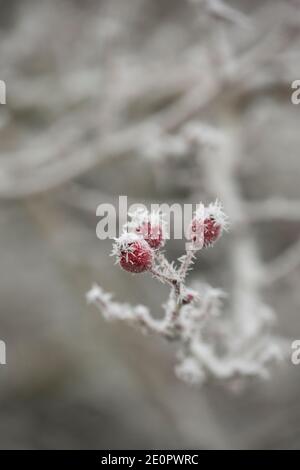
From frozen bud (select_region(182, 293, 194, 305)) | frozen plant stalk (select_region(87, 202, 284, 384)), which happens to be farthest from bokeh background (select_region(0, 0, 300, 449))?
frozen bud (select_region(182, 293, 194, 305))

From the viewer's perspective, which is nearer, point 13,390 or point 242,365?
point 242,365

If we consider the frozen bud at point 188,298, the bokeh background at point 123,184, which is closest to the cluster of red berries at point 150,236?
the frozen bud at point 188,298

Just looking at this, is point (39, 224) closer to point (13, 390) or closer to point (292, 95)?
point (292, 95)

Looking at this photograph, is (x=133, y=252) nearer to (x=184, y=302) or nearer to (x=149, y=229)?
(x=149, y=229)

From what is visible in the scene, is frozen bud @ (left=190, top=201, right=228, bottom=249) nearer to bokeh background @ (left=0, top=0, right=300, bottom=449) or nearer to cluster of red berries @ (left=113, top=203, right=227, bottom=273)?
cluster of red berries @ (left=113, top=203, right=227, bottom=273)
